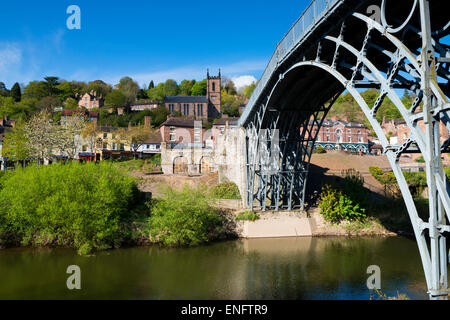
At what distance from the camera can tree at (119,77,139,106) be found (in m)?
90.9

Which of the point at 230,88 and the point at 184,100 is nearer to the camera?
the point at 184,100

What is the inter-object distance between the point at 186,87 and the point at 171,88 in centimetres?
551

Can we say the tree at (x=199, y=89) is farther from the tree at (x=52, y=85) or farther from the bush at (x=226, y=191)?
the bush at (x=226, y=191)

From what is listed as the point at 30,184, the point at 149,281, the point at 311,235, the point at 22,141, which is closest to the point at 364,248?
the point at 311,235

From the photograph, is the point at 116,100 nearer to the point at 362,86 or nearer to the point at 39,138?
the point at 39,138

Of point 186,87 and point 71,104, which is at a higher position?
point 186,87

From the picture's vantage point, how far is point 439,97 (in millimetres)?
7133

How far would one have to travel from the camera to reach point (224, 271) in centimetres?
1920

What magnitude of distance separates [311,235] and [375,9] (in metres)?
21.7

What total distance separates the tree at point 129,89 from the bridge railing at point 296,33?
238 feet

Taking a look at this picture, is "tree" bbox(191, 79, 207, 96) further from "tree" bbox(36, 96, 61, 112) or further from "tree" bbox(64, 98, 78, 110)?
"tree" bbox(36, 96, 61, 112)

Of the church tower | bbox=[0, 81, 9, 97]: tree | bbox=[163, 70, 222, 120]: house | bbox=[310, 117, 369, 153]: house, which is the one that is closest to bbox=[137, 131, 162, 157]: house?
bbox=[163, 70, 222, 120]: house

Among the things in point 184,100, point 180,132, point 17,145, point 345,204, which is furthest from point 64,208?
point 184,100
